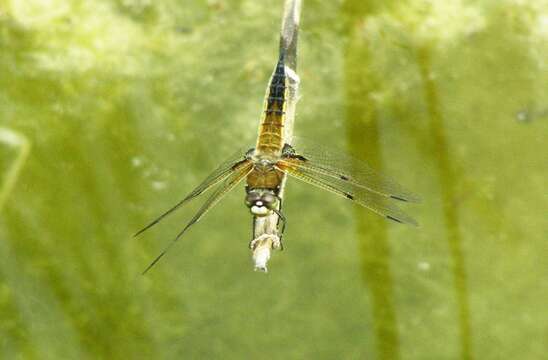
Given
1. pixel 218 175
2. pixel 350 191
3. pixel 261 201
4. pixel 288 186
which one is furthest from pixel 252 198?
pixel 288 186

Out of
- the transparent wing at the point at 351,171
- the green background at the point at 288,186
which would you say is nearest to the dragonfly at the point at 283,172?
the transparent wing at the point at 351,171

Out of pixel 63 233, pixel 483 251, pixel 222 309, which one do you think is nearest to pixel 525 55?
pixel 483 251

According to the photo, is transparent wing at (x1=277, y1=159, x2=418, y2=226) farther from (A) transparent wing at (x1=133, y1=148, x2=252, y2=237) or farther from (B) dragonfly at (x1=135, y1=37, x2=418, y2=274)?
(A) transparent wing at (x1=133, y1=148, x2=252, y2=237)

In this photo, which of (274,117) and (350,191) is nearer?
(350,191)

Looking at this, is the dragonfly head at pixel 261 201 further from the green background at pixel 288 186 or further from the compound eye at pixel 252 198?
the green background at pixel 288 186

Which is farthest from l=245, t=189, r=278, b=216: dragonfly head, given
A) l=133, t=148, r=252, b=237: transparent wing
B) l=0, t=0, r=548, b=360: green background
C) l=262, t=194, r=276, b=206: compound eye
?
l=0, t=0, r=548, b=360: green background

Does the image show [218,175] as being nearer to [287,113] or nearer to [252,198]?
[252,198]

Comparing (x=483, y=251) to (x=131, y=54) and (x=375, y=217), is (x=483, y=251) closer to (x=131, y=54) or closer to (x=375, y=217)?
(x=375, y=217)
